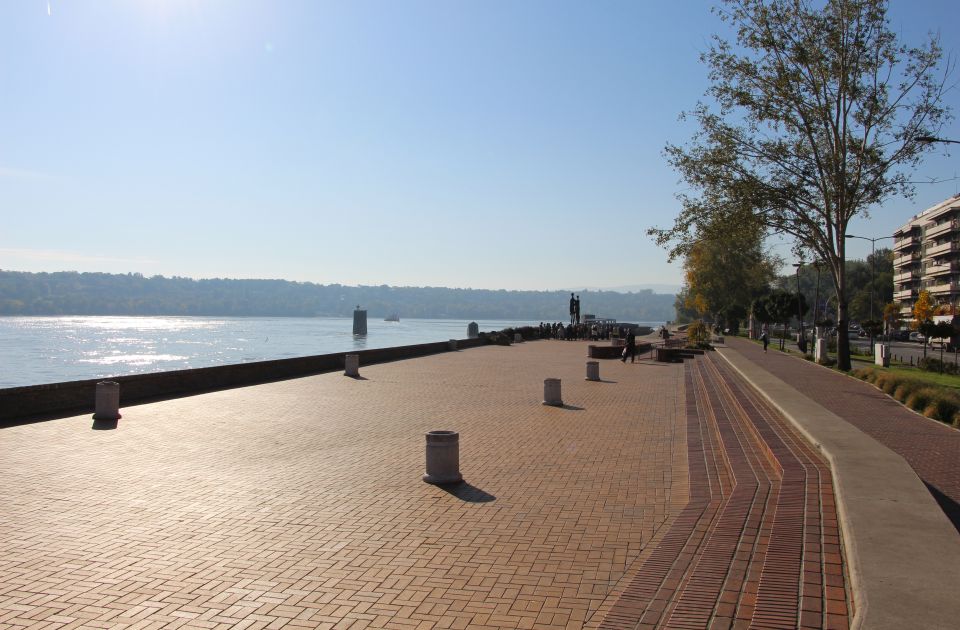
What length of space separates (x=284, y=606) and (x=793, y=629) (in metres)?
3.17

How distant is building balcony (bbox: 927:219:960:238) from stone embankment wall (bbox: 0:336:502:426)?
267 feet

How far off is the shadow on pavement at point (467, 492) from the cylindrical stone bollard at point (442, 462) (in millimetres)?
92

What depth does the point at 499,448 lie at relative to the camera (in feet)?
36.5

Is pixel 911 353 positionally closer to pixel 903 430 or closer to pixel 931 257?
pixel 903 430

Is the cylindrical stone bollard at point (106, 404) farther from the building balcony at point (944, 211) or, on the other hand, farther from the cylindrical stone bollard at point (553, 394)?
the building balcony at point (944, 211)

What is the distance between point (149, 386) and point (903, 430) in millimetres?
14931

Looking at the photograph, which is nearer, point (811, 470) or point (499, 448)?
point (811, 470)

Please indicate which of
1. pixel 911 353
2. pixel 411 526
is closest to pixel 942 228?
pixel 911 353

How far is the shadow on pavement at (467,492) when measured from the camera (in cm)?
804

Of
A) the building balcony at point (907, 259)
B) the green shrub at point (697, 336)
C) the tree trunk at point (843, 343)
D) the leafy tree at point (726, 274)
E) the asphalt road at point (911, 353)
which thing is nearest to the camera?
the tree trunk at point (843, 343)

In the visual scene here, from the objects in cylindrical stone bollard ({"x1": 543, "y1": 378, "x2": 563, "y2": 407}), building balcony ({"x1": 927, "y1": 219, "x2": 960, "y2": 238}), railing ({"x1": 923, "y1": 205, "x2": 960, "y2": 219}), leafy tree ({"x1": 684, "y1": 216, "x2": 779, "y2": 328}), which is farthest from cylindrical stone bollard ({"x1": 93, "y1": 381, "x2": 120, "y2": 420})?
railing ({"x1": 923, "y1": 205, "x2": 960, "y2": 219})

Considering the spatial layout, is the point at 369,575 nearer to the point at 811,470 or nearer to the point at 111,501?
the point at 111,501

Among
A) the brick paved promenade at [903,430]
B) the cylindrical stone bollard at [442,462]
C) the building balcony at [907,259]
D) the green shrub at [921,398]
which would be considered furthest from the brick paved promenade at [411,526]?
the building balcony at [907,259]

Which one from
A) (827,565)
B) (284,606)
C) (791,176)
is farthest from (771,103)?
(284,606)
